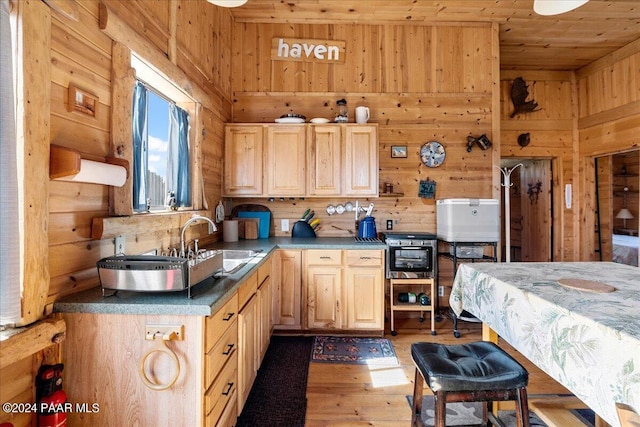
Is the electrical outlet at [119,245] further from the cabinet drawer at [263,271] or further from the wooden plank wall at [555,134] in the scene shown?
the wooden plank wall at [555,134]

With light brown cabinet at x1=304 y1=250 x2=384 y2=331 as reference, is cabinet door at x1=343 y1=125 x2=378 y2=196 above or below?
above

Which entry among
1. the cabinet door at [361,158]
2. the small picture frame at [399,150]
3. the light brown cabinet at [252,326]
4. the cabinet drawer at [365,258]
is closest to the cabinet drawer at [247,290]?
the light brown cabinet at [252,326]

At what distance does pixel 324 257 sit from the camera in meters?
3.08

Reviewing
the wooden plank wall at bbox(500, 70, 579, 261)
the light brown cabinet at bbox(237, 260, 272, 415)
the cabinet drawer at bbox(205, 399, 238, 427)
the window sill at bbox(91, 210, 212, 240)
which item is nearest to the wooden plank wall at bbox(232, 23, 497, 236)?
the wooden plank wall at bbox(500, 70, 579, 261)

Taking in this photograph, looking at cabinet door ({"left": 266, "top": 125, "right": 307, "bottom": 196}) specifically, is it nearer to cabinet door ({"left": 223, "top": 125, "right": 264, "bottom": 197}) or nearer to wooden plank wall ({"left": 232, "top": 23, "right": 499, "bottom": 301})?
cabinet door ({"left": 223, "top": 125, "right": 264, "bottom": 197})

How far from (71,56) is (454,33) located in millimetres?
3890

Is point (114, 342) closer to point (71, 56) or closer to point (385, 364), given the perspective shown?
point (71, 56)

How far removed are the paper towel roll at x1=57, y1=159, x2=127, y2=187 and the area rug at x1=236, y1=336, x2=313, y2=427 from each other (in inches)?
61.0

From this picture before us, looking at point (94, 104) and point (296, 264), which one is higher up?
point (94, 104)

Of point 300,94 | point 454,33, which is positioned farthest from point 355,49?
point 454,33

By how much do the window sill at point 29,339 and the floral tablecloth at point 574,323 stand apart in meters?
1.89

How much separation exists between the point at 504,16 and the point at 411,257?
2975 millimetres

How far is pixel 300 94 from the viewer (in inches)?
148

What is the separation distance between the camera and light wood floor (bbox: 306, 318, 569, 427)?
1.97m
